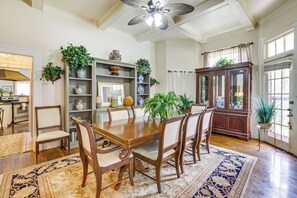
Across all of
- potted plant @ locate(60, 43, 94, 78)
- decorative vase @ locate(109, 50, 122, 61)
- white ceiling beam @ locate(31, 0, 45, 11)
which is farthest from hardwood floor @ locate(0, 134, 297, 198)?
white ceiling beam @ locate(31, 0, 45, 11)

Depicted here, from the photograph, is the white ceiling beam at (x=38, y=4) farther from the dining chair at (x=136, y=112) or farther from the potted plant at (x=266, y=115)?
the potted plant at (x=266, y=115)

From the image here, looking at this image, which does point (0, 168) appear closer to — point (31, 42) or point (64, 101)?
point (64, 101)

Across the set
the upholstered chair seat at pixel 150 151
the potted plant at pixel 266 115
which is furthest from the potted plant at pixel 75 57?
the potted plant at pixel 266 115

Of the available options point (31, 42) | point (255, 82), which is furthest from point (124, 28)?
point (255, 82)

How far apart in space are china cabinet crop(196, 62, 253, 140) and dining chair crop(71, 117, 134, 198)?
3253 mm

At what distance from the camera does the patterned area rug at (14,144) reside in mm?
3031

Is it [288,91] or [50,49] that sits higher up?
[50,49]

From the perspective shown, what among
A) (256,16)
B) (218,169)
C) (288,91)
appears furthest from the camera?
(256,16)

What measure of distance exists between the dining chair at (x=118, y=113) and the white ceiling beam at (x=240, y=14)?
2.76m

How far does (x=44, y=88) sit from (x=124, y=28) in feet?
8.29

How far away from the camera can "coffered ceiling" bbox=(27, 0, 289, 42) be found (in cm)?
300

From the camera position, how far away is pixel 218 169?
2387mm

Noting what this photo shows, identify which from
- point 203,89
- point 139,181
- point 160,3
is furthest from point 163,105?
point 203,89

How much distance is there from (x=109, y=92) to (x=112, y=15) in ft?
6.02
